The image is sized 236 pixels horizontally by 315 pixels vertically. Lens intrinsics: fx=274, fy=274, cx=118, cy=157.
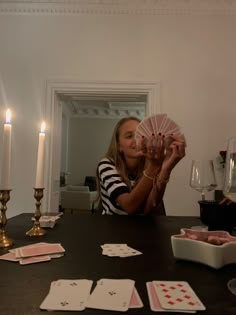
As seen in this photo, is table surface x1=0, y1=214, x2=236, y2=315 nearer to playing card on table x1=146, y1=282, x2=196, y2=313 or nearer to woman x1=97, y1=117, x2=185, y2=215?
playing card on table x1=146, y1=282, x2=196, y2=313

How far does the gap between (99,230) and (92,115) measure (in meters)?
6.53

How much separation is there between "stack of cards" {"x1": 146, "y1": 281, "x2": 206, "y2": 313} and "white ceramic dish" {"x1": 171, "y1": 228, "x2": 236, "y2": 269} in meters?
0.11

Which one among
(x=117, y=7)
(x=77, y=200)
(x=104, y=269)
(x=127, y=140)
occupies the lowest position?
(x=77, y=200)

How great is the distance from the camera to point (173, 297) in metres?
0.40

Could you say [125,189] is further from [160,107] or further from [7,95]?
[7,95]

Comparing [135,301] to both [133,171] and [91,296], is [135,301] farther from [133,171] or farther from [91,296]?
[133,171]

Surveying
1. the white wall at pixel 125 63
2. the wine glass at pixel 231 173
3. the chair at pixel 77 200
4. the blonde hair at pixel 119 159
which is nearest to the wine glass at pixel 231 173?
the wine glass at pixel 231 173

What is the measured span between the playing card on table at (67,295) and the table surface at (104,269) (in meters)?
0.01

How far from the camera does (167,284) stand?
1.46 feet

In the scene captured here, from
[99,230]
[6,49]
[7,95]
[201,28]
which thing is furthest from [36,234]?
[201,28]

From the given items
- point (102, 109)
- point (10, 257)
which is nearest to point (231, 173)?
point (10, 257)

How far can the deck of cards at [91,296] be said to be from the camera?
1.22ft

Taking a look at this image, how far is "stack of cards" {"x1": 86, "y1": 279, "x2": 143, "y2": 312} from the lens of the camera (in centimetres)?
38

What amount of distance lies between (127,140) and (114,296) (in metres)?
1.09
